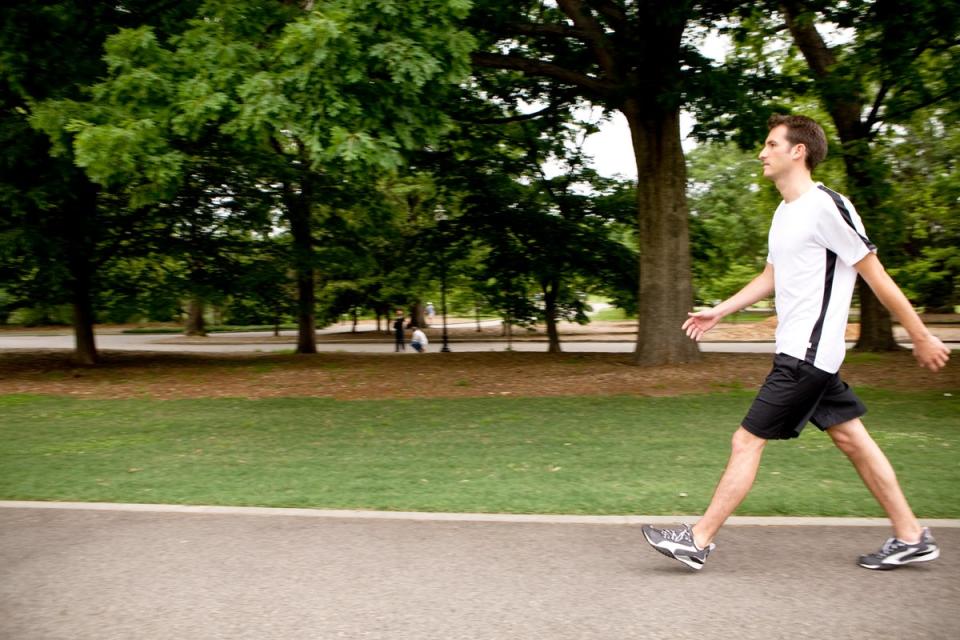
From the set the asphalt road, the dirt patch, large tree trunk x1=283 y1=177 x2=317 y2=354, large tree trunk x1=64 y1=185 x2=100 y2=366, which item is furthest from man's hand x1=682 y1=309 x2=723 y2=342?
large tree trunk x1=283 y1=177 x2=317 y2=354

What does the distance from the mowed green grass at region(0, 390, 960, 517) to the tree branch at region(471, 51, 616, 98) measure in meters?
5.89

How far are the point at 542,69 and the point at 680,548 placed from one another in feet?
39.1

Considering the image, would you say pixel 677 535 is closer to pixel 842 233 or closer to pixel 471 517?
pixel 471 517

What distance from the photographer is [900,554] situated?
4008 millimetres

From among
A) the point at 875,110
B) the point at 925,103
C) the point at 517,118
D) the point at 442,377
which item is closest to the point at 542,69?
the point at 517,118

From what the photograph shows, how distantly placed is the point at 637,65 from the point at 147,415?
377 inches

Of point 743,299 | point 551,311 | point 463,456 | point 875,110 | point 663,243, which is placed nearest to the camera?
point 743,299

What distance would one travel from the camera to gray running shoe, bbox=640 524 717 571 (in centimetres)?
399

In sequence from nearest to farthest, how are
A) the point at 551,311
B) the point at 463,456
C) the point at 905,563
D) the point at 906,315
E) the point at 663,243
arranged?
the point at 906,315 → the point at 905,563 → the point at 463,456 → the point at 663,243 → the point at 551,311

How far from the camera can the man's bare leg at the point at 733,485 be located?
4000 millimetres

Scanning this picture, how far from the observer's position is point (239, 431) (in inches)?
370

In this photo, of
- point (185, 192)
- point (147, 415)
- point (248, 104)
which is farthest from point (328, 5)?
point (185, 192)

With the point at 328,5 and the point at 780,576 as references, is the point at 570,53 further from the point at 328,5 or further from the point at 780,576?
the point at 780,576

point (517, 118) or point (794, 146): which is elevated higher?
point (517, 118)
